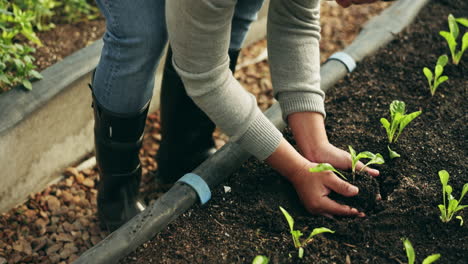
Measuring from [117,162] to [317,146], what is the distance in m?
0.67

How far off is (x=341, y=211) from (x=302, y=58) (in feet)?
1.59

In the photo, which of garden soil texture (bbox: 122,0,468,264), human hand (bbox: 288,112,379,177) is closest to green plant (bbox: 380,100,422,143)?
garden soil texture (bbox: 122,0,468,264)

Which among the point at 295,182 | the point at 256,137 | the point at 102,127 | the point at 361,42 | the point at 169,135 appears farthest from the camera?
the point at 361,42

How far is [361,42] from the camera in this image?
2416 millimetres

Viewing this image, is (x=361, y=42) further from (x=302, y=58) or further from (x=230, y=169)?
(x=230, y=169)

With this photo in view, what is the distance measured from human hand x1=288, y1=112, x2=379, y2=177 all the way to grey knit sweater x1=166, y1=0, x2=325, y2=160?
35 mm

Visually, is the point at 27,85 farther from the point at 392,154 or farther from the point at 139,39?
the point at 392,154

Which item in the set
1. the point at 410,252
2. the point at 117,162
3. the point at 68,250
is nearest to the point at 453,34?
the point at 410,252

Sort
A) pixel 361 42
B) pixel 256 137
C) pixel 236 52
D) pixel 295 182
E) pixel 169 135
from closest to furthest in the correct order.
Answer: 1. pixel 256 137
2. pixel 295 182
3. pixel 236 52
4. pixel 169 135
5. pixel 361 42

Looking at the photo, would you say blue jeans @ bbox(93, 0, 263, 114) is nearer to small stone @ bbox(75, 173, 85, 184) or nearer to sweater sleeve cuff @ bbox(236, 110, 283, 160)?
sweater sleeve cuff @ bbox(236, 110, 283, 160)

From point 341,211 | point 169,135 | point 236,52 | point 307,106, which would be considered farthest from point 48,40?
point 341,211

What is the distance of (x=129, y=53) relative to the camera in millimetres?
1502

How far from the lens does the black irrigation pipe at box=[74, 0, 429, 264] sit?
4.92 feet

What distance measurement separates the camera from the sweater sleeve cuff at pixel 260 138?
1522 mm
